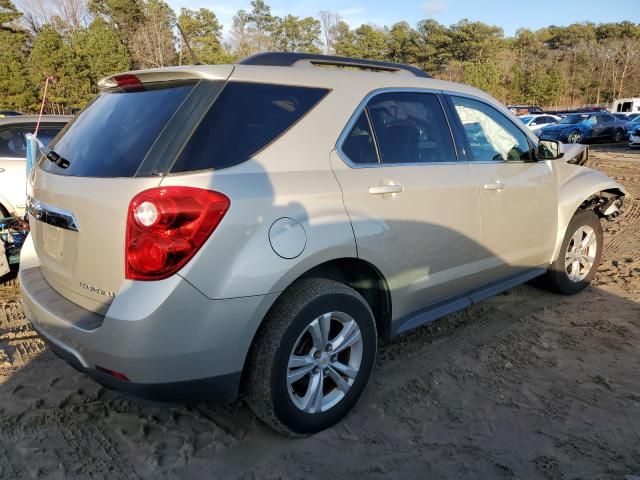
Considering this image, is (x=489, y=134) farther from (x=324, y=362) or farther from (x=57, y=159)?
(x=57, y=159)

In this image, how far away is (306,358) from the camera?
2477 mm

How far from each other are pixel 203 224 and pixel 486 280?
223 centimetres

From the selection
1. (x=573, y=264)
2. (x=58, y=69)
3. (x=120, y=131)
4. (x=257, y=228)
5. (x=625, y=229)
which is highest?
(x=58, y=69)

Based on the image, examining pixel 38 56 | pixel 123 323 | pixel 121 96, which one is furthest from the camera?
pixel 38 56

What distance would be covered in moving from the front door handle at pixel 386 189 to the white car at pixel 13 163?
466 centimetres

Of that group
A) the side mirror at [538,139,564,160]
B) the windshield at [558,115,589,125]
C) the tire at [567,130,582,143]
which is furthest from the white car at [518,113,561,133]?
the side mirror at [538,139,564,160]

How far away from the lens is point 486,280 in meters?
3.52

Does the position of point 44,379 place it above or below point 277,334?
below

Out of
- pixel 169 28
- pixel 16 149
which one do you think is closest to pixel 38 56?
pixel 169 28

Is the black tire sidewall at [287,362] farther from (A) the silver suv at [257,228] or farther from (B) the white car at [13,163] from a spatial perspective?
(B) the white car at [13,163]

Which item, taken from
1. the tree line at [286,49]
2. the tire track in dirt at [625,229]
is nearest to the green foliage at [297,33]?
→ the tree line at [286,49]

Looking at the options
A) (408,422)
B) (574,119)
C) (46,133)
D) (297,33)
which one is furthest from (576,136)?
(297,33)

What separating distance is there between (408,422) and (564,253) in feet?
7.88

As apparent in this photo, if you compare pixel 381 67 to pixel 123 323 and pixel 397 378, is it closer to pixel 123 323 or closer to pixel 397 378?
pixel 397 378
